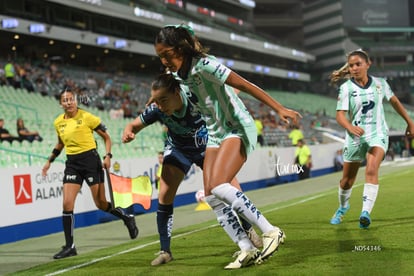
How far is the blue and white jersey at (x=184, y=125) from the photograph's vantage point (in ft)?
19.9

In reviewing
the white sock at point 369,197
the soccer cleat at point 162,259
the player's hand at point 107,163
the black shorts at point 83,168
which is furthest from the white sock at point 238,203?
the black shorts at point 83,168

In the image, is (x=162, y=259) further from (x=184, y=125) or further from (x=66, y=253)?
(x=66, y=253)

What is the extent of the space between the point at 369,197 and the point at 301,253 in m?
1.87

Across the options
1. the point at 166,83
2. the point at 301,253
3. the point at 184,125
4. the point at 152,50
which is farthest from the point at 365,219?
the point at 152,50

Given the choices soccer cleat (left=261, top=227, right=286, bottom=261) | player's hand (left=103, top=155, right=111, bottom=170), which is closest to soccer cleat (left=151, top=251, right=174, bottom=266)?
soccer cleat (left=261, top=227, right=286, bottom=261)

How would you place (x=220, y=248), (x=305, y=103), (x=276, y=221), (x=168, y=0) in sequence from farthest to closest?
(x=305, y=103), (x=168, y=0), (x=276, y=221), (x=220, y=248)

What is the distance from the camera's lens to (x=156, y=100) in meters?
5.63

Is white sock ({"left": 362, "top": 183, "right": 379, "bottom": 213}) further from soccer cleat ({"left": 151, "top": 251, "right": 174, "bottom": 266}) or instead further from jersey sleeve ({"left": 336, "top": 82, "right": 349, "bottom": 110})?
soccer cleat ({"left": 151, "top": 251, "right": 174, "bottom": 266})

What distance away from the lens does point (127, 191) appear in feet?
32.4

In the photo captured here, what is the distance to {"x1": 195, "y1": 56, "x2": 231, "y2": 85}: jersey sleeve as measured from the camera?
5.00m

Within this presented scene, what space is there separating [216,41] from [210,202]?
5395cm

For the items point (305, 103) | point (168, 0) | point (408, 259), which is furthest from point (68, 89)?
point (305, 103)

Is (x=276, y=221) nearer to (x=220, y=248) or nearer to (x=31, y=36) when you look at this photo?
(x=220, y=248)

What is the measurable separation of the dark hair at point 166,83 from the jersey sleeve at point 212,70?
579mm
